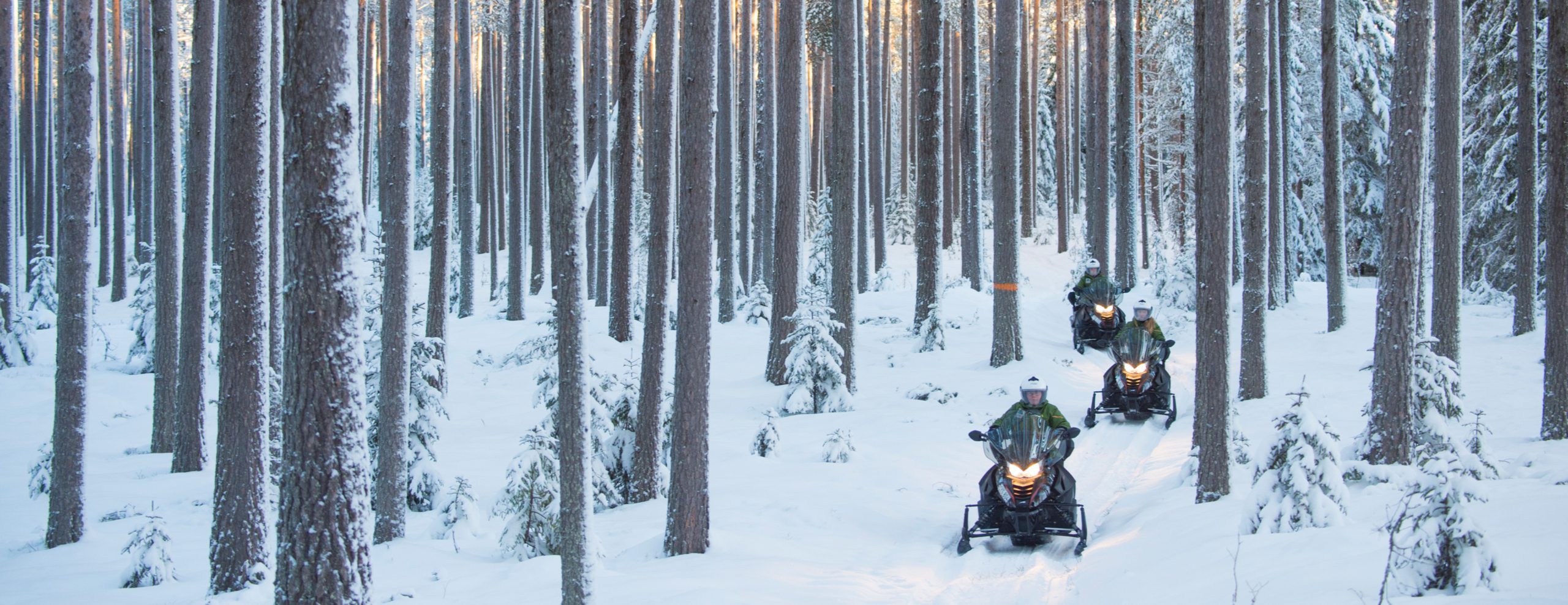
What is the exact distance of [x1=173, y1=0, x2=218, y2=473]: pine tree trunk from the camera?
943 centimetres

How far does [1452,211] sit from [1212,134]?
4.19m

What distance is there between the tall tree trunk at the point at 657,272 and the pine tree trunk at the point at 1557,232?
8673 mm

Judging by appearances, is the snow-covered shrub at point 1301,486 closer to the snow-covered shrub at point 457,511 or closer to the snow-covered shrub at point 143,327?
the snow-covered shrub at point 457,511

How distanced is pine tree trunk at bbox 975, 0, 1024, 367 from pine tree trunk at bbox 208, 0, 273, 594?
11.5 metres

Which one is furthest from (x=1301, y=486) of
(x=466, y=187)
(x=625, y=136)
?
(x=466, y=187)

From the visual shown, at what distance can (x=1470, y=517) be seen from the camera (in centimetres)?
483

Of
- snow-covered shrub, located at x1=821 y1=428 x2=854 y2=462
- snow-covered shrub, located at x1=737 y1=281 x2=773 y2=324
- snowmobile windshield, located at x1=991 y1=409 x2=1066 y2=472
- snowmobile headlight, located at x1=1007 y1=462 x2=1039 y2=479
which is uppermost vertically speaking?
snow-covered shrub, located at x1=737 y1=281 x2=773 y2=324

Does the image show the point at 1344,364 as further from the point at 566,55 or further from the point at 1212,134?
the point at 566,55

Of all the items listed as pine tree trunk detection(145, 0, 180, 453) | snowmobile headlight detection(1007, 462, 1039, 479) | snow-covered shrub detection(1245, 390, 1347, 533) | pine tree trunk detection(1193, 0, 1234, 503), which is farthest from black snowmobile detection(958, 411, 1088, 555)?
pine tree trunk detection(145, 0, 180, 453)

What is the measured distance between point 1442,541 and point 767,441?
764cm

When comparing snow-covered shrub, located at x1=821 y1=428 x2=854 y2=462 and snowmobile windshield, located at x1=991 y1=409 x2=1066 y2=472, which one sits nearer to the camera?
snowmobile windshield, located at x1=991 y1=409 x2=1066 y2=472

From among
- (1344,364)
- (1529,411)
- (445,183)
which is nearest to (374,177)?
(445,183)

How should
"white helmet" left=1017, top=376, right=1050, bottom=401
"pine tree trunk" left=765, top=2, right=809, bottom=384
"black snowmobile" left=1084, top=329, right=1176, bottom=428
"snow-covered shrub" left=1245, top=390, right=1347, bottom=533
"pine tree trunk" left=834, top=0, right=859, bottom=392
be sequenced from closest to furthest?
1. "snow-covered shrub" left=1245, top=390, right=1347, bottom=533
2. "white helmet" left=1017, top=376, right=1050, bottom=401
3. "black snowmobile" left=1084, top=329, right=1176, bottom=428
4. "pine tree trunk" left=765, top=2, right=809, bottom=384
5. "pine tree trunk" left=834, top=0, right=859, bottom=392

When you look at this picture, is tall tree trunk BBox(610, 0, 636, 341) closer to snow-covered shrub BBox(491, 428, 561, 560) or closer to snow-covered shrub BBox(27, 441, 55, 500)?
snow-covered shrub BBox(491, 428, 561, 560)
